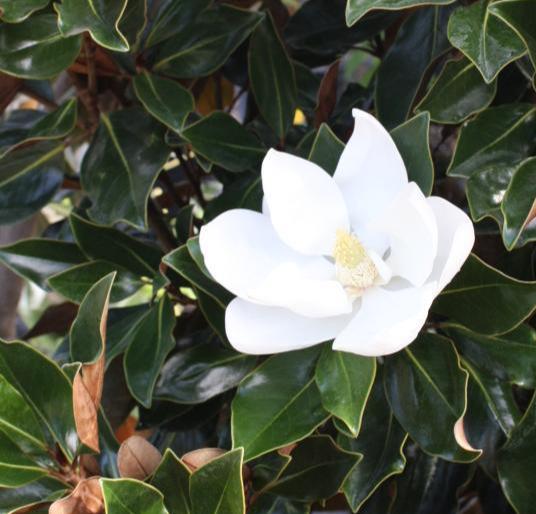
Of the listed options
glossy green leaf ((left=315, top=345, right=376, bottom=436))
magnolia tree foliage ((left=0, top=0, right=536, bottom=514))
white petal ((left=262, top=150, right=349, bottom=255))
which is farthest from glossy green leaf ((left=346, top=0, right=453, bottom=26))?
glossy green leaf ((left=315, top=345, right=376, bottom=436))

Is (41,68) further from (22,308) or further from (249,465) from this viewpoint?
(22,308)

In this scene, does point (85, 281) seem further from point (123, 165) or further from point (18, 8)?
point (18, 8)

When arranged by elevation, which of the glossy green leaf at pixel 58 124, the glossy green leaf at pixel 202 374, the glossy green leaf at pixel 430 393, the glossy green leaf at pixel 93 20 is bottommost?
the glossy green leaf at pixel 202 374

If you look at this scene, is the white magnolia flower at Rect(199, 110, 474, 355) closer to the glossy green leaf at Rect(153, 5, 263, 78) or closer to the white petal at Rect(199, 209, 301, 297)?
the white petal at Rect(199, 209, 301, 297)

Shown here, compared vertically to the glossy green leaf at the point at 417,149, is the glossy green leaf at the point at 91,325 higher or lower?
lower

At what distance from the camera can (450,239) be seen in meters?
0.71

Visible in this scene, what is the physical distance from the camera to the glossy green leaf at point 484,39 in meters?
0.75

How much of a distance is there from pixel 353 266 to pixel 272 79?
37 cm

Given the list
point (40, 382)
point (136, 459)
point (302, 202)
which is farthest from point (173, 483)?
point (302, 202)

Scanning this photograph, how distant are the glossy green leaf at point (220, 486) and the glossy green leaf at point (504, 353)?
0.25 m

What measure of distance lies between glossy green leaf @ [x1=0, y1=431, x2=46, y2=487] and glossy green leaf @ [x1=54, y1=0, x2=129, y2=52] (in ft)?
1.12

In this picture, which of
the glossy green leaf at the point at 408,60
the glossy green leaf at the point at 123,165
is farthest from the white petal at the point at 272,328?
Result: the glossy green leaf at the point at 408,60

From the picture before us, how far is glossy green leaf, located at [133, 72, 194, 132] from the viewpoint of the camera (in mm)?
950

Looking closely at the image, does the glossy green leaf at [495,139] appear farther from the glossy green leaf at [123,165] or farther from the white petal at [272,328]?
the glossy green leaf at [123,165]
